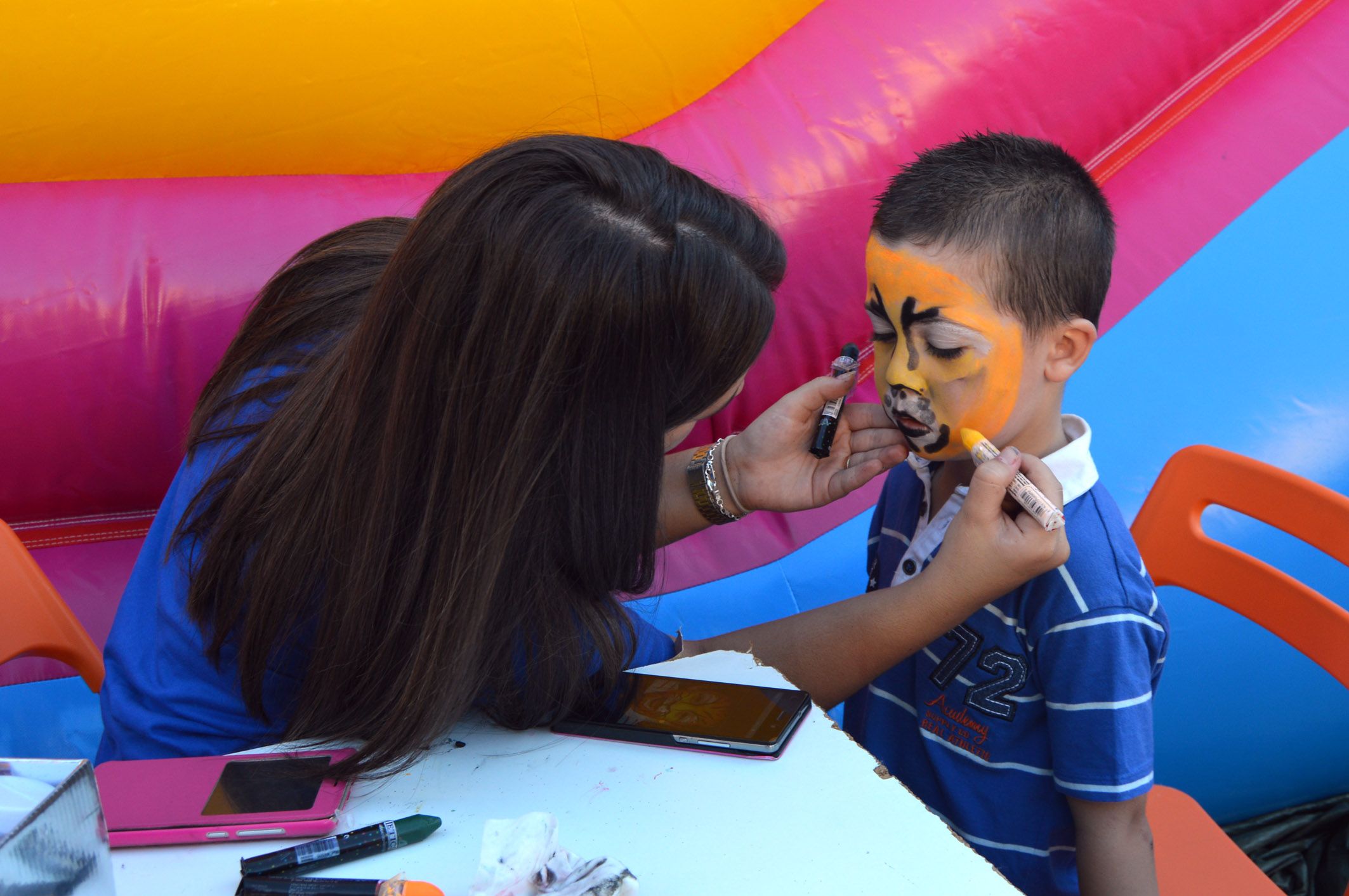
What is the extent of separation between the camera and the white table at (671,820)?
59 cm

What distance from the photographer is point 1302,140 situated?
1.65 metres

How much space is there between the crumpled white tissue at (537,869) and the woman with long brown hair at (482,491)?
0.47 feet

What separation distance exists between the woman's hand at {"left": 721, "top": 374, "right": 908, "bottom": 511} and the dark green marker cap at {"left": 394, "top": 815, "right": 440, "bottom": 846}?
55 centimetres

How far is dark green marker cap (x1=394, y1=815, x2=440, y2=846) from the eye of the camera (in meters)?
0.62

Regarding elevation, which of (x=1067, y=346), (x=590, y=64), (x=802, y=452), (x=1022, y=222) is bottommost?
(x=802, y=452)

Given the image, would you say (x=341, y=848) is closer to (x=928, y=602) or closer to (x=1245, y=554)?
(x=928, y=602)

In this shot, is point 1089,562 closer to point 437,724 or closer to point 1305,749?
point 437,724

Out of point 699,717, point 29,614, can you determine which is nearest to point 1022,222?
point 699,717

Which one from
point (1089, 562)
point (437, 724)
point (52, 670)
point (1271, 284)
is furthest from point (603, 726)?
point (1271, 284)

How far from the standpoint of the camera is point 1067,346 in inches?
35.9

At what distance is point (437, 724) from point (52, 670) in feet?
2.59

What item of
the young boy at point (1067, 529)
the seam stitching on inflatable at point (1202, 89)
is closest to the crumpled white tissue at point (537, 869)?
the young boy at point (1067, 529)

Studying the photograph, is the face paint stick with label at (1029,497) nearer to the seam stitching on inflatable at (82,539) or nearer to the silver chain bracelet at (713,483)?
the silver chain bracelet at (713,483)

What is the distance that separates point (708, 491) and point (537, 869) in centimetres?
60
